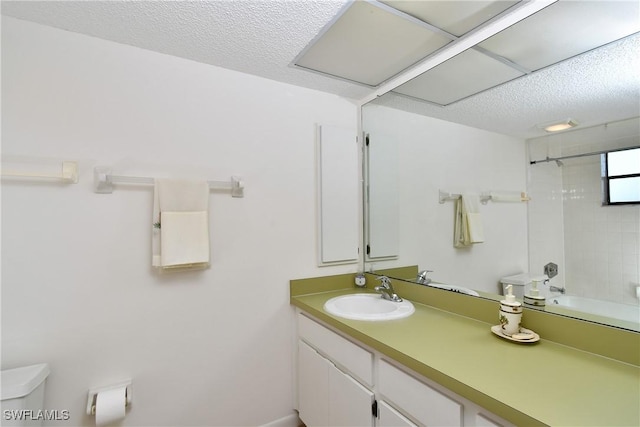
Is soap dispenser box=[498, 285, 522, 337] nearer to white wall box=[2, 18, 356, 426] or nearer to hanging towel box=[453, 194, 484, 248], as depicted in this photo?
hanging towel box=[453, 194, 484, 248]

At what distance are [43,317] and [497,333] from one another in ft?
6.26

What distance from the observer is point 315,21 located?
1276 millimetres

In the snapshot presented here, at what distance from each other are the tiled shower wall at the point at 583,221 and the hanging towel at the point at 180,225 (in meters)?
1.57

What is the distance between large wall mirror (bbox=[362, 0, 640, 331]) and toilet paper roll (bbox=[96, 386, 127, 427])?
1593 millimetres

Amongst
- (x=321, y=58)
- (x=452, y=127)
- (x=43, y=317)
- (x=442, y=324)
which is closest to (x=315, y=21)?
(x=321, y=58)

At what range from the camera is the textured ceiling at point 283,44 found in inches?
43.7

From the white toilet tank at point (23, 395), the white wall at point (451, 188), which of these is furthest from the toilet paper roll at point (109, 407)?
the white wall at point (451, 188)

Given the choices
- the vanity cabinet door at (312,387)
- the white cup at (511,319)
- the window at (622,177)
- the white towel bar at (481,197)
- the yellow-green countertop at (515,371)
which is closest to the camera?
the yellow-green countertop at (515,371)

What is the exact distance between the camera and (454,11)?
1202mm

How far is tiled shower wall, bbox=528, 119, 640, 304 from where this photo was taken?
1.05 metres

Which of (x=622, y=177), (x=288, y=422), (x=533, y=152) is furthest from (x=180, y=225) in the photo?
(x=622, y=177)

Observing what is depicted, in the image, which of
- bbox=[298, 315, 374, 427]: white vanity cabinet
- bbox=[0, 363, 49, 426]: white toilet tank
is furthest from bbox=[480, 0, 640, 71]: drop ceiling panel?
bbox=[0, 363, 49, 426]: white toilet tank

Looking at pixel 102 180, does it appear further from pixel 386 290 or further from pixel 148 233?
pixel 386 290

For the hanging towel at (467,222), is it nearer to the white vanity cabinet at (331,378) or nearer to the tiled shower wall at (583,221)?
the tiled shower wall at (583,221)
